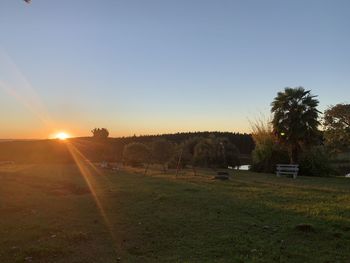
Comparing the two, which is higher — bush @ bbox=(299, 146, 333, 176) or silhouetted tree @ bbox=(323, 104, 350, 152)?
silhouetted tree @ bbox=(323, 104, 350, 152)

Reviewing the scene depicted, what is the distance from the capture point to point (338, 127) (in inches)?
1612

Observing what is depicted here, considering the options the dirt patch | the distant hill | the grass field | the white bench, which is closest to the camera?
the grass field

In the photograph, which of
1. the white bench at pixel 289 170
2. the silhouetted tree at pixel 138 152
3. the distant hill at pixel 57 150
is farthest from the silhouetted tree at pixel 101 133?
the white bench at pixel 289 170

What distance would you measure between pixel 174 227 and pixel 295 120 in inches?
1233

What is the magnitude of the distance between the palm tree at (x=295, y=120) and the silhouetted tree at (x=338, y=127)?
1136mm

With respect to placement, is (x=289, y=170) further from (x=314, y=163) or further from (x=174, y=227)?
(x=174, y=227)

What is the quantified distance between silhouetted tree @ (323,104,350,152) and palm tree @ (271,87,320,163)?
3.73 ft

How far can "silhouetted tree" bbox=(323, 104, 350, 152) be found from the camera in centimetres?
4025

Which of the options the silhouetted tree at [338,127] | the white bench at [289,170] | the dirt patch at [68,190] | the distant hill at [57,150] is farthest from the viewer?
the distant hill at [57,150]

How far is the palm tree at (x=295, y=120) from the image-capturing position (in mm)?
40812

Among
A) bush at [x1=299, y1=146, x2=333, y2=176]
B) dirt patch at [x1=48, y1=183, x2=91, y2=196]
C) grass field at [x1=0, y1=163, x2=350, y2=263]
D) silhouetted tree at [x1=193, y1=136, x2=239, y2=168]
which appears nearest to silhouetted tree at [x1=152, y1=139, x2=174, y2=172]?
silhouetted tree at [x1=193, y1=136, x2=239, y2=168]

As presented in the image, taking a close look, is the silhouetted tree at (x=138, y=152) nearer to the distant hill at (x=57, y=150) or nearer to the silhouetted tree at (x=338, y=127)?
the distant hill at (x=57, y=150)

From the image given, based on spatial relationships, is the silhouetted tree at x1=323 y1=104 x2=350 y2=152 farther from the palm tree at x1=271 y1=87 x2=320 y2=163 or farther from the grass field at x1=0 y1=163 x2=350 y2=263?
the grass field at x1=0 y1=163 x2=350 y2=263

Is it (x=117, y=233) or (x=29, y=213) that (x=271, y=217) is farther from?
(x=29, y=213)
